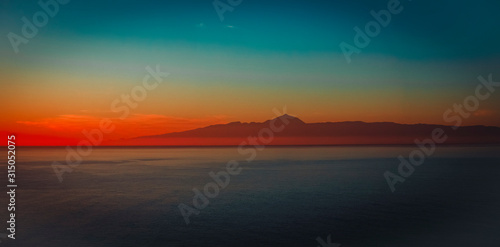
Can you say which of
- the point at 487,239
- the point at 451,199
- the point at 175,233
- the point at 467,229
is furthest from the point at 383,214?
the point at 175,233

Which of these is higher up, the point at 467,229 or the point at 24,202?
the point at 24,202

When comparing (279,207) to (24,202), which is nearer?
(279,207)

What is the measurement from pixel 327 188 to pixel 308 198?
6.25 m

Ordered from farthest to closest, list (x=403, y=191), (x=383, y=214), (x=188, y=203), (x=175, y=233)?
(x=403, y=191) → (x=188, y=203) → (x=383, y=214) → (x=175, y=233)

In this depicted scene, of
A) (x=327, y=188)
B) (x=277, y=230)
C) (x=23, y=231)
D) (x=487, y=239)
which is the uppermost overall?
(x=327, y=188)

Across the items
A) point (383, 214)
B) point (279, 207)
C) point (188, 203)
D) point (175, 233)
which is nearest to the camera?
point (175, 233)

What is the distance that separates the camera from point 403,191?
32.8 metres

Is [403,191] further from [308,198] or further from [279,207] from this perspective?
[279,207]

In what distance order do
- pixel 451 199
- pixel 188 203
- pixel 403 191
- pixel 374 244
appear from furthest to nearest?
1. pixel 403 191
2. pixel 451 199
3. pixel 188 203
4. pixel 374 244

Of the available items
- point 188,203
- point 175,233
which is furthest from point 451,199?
point 175,233

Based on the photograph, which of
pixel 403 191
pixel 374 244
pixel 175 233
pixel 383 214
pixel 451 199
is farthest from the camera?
pixel 403 191

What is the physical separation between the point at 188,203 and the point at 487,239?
55.4 feet

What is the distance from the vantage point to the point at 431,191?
33.4 meters

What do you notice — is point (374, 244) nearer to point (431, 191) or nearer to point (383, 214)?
point (383, 214)
